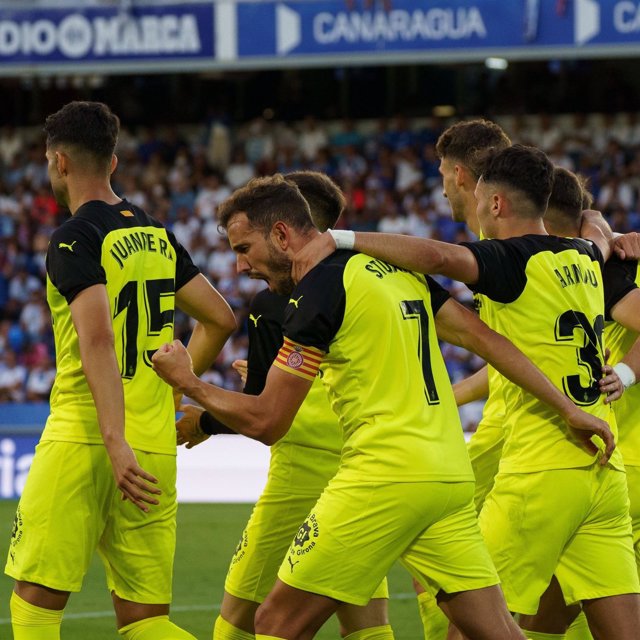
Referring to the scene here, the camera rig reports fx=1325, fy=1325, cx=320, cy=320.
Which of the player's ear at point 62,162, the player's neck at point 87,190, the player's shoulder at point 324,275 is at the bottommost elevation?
the player's shoulder at point 324,275

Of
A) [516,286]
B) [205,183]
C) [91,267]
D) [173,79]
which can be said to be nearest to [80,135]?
[91,267]

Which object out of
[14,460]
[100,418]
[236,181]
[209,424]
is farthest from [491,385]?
[236,181]

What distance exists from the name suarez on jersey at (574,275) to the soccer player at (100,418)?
154 centimetres

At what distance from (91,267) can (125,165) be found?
2018cm

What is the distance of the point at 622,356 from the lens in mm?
5754

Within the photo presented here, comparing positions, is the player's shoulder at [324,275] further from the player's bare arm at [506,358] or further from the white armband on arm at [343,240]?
the player's bare arm at [506,358]

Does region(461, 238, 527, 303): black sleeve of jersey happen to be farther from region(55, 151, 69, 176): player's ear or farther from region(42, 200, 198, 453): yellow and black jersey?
region(55, 151, 69, 176): player's ear

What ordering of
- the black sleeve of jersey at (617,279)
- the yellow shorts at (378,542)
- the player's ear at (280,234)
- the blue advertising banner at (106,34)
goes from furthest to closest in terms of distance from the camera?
the blue advertising banner at (106,34) < the black sleeve of jersey at (617,279) < the player's ear at (280,234) < the yellow shorts at (378,542)

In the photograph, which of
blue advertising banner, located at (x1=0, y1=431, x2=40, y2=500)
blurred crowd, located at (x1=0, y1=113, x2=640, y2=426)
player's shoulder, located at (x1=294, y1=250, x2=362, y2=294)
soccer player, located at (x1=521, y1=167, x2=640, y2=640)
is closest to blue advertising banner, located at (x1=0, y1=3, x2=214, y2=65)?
blurred crowd, located at (x1=0, y1=113, x2=640, y2=426)

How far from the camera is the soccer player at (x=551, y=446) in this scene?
491 centimetres

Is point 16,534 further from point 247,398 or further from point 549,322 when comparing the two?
point 549,322

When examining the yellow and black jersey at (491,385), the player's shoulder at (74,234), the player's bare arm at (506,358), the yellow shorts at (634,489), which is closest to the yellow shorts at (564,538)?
the player's bare arm at (506,358)

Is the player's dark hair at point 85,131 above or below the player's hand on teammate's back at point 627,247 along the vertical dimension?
above

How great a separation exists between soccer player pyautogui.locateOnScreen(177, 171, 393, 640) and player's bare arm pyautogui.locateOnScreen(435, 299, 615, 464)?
106cm
